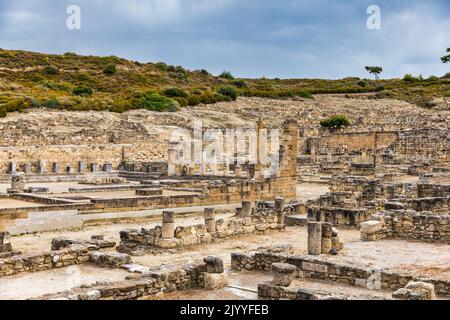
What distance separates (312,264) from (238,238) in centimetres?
553

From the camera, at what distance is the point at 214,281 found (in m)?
10.2

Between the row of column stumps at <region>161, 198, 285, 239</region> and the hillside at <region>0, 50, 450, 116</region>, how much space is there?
3670 cm

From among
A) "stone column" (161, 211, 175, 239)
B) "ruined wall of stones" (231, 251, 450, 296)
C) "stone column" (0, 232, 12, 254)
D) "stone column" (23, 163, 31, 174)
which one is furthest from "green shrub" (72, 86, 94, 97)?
"ruined wall of stones" (231, 251, 450, 296)

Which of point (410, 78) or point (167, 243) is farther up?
point (410, 78)

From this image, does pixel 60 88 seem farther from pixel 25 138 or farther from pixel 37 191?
pixel 37 191

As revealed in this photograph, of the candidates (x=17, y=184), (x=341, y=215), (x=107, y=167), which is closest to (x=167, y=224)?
Result: (x=341, y=215)

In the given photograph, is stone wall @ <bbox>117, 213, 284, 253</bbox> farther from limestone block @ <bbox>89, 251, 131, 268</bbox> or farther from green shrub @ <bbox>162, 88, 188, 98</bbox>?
green shrub @ <bbox>162, 88, 188, 98</bbox>


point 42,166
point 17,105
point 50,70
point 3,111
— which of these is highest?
point 50,70

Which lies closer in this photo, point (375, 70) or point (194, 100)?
point (194, 100)

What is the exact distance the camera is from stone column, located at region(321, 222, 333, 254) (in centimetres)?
1284

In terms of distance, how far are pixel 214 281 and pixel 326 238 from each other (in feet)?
11.7

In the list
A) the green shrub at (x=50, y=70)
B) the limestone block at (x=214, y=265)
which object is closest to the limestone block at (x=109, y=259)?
the limestone block at (x=214, y=265)

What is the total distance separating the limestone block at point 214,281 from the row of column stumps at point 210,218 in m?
4.49

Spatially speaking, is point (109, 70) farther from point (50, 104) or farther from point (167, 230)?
point (167, 230)
